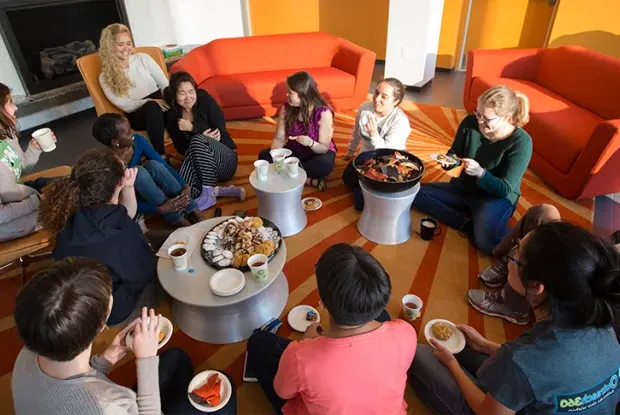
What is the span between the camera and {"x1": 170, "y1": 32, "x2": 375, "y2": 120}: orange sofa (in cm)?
471

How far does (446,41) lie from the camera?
623 cm

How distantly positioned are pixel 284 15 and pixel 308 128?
438 cm

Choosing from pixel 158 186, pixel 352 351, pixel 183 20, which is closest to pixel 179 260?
pixel 158 186

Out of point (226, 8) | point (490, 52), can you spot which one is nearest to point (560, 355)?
point (490, 52)

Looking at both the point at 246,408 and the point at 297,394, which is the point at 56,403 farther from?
the point at 246,408

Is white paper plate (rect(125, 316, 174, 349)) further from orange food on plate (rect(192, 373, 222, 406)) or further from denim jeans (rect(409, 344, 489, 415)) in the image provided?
denim jeans (rect(409, 344, 489, 415))

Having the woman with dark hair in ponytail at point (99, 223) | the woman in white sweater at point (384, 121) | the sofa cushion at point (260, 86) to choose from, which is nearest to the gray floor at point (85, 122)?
the sofa cushion at point (260, 86)

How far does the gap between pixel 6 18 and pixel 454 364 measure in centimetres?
550

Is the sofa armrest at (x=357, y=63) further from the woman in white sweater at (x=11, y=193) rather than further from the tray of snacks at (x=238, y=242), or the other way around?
the woman in white sweater at (x=11, y=193)

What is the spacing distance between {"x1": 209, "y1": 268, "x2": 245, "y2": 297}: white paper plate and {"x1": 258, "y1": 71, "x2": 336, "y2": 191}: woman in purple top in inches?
59.0

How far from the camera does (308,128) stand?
132 inches

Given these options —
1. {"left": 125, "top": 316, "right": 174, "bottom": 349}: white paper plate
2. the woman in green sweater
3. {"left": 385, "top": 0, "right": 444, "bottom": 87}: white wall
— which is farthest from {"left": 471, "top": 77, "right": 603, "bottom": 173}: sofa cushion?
{"left": 125, "top": 316, "right": 174, "bottom": 349}: white paper plate

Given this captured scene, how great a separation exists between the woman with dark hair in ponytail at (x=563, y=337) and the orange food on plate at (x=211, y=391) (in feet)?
3.49

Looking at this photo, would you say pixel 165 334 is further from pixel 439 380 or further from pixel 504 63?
pixel 504 63
